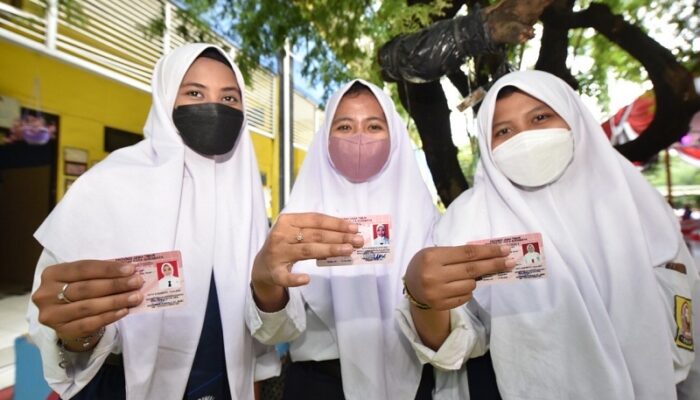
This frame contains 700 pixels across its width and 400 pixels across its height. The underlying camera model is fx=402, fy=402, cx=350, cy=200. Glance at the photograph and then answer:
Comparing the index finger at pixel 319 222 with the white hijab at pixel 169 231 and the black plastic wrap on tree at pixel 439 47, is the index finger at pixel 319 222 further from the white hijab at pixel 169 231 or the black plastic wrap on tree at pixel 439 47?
the black plastic wrap on tree at pixel 439 47

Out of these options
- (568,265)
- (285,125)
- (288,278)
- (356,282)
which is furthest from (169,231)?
(285,125)

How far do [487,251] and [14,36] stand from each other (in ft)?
23.2

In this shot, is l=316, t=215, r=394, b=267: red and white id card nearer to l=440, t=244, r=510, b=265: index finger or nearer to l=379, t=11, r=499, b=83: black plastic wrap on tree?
l=440, t=244, r=510, b=265: index finger

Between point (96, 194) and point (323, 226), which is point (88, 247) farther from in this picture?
point (323, 226)

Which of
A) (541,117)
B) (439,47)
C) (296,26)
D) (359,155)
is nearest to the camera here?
(541,117)

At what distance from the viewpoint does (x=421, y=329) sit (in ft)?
4.50

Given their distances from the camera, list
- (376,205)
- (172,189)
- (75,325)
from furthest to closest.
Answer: (376,205) < (172,189) < (75,325)

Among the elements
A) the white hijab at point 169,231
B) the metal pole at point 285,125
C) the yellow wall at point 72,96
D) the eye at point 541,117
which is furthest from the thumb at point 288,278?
the yellow wall at point 72,96

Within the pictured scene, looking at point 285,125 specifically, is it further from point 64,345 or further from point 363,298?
point 64,345

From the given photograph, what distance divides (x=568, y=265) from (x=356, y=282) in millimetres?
794

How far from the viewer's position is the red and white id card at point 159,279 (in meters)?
1.17

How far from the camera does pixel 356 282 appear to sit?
1.66m

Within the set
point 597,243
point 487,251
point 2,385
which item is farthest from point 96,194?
point 2,385

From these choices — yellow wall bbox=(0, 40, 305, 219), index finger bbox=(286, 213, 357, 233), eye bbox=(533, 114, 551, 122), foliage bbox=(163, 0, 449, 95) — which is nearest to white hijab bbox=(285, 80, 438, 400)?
index finger bbox=(286, 213, 357, 233)
